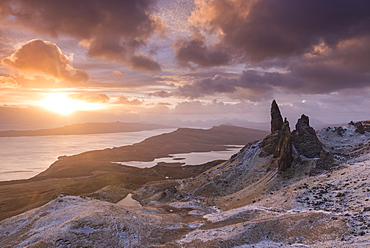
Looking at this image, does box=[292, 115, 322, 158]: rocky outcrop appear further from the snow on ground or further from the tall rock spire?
the tall rock spire

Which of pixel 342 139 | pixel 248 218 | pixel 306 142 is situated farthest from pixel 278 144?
pixel 248 218

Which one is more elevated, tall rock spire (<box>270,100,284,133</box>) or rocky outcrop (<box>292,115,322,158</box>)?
tall rock spire (<box>270,100,284,133</box>)

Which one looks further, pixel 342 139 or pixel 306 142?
A: pixel 342 139

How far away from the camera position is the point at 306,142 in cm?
8762

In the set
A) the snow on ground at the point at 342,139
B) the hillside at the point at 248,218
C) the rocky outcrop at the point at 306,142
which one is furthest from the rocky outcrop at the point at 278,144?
the snow on ground at the point at 342,139

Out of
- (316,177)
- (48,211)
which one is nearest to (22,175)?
(48,211)

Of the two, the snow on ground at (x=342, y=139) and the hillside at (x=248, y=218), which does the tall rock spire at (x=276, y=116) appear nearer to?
the snow on ground at (x=342, y=139)

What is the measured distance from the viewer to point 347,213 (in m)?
34.0

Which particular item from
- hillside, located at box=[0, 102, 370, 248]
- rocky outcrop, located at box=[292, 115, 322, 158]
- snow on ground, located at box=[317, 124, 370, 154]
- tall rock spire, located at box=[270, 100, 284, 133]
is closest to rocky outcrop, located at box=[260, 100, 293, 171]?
tall rock spire, located at box=[270, 100, 284, 133]

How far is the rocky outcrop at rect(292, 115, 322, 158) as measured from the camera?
8492cm

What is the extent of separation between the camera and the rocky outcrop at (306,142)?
84919 millimetres

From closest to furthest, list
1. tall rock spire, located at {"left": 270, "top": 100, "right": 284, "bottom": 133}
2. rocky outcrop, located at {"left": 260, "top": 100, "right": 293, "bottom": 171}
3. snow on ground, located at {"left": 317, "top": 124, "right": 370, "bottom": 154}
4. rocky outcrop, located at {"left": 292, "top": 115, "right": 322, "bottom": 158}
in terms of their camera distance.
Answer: rocky outcrop, located at {"left": 260, "top": 100, "right": 293, "bottom": 171}, rocky outcrop, located at {"left": 292, "top": 115, "right": 322, "bottom": 158}, snow on ground, located at {"left": 317, "top": 124, "right": 370, "bottom": 154}, tall rock spire, located at {"left": 270, "top": 100, "right": 284, "bottom": 133}

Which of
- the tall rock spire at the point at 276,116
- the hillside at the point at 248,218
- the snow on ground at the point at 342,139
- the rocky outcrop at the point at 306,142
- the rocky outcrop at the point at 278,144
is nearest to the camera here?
the hillside at the point at 248,218

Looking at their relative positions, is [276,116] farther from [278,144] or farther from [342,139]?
[342,139]
